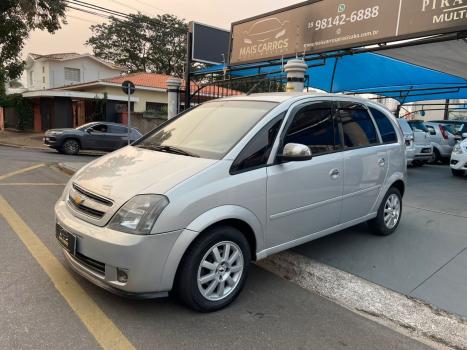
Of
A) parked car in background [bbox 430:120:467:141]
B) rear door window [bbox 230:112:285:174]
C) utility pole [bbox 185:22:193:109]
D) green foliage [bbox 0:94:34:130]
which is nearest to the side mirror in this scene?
rear door window [bbox 230:112:285:174]

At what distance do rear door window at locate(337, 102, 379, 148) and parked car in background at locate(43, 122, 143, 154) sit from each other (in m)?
12.2

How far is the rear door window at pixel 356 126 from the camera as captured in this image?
176 inches

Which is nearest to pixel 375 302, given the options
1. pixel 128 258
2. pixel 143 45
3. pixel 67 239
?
pixel 128 258

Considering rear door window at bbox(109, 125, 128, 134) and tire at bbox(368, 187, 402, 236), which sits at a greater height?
rear door window at bbox(109, 125, 128, 134)

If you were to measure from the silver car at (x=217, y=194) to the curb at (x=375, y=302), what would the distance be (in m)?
0.41

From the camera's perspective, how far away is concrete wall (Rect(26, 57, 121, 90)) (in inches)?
1321

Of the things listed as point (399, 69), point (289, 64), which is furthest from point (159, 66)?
point (289, 64)

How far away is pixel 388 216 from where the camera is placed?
5.20 m

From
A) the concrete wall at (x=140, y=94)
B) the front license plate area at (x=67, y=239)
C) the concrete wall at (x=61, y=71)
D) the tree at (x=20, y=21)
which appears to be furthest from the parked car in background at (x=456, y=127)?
the concrete wall at (x=61, y=71)

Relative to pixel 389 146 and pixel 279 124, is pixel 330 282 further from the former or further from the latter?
pixel 389 146

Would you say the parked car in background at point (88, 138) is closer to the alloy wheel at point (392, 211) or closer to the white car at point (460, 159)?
the white car at point (460, 159)

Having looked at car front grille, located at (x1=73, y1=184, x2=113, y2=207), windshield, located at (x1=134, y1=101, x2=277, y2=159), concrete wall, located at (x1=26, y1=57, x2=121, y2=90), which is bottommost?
car front grille, located at (x1=73, y1=184, x2=113, y2=207)

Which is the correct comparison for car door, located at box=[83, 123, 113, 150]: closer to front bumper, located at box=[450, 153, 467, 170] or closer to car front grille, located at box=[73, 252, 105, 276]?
front bumper, located at box=[450, 153, 467, 170]

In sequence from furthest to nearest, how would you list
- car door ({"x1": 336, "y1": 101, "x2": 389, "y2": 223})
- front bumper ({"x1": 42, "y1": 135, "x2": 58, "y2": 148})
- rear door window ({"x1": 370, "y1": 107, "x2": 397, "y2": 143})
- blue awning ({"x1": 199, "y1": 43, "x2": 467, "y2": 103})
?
front bumper ({"x1": 42, "y1": 135, "x2": 58, "y2": 148}) < blue awning ({"x1": 199, "y1": 43, "x2": 467, "y2": 103}) < rear door window ({"x1": 370, "y1": 107, "x2": 397, "y2": 143}) < car door ({"x1": 336, "y1": 101, "x2": 389, "y2": 223})
